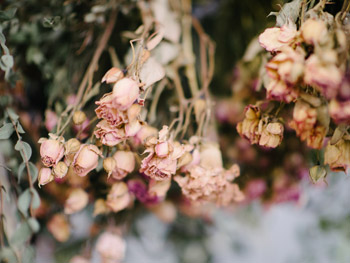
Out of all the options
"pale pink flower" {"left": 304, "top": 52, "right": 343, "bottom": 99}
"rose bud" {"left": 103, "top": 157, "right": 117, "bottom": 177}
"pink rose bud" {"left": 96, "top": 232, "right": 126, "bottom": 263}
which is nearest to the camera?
"pale pink flower" {"left": 304, "top": 52, "right": 343, "bottom": 99}

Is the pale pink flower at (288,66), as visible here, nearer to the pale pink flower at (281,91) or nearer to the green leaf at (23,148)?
the pale pink flower at (281,91)

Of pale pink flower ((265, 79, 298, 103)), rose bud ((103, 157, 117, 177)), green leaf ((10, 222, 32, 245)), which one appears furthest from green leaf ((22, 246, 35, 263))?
pale pink flower ((265, 79, 298, 103))

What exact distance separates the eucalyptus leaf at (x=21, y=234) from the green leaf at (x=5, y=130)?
0.30ft

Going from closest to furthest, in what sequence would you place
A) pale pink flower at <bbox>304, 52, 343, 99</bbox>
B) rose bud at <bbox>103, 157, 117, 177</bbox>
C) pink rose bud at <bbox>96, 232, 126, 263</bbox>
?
pale pink flower at <bbox>304, 52, 343, 99</bbox>, rose bud at <bbox>103, 157, 117, 177</bbox>, pink rose bud at <bbox>96, 232, 126, 263</bbox>

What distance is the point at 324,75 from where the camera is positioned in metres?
0.25

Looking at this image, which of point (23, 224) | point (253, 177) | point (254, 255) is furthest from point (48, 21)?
point (254, 255)

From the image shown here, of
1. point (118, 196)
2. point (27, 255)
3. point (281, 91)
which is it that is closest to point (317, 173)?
point (281, 91)

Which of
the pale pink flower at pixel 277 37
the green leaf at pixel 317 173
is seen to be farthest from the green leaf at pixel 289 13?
the green leaf at pixel 317 173

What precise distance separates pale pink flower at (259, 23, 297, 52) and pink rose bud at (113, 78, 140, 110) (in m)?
0.12

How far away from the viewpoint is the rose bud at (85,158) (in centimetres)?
34

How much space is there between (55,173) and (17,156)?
0.18 m

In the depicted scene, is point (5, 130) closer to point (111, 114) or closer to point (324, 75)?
point (111, 114)

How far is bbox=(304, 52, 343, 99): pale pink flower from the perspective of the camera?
25cm

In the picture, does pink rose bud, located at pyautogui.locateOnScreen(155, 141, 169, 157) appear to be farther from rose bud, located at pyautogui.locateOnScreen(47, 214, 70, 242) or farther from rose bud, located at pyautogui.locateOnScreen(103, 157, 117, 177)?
rose bud, located at pyautogui.locateOnScreen(47, 214, 70, 242)
